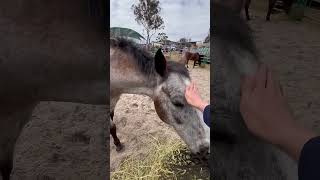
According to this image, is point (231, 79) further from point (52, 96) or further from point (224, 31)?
point (52, 96)

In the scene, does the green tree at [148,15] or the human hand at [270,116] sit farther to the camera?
the green tree at [148,15]

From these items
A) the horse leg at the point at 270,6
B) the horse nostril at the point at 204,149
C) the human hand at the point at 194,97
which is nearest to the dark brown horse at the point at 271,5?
the horse leg at the point at 270,6

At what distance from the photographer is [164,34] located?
→ 5.66ft

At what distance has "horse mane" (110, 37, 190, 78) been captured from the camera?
1749 millimetres

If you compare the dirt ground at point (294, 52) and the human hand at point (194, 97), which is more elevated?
the dirt ground at point (294, 52)

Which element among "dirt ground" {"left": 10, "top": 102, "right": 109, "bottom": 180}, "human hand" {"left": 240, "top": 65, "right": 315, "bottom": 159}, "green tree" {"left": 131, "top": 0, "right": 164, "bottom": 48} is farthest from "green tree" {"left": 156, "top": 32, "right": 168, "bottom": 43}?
"human hand" {"left": 240, "top": 65, "right": 315, "bottom": 159}

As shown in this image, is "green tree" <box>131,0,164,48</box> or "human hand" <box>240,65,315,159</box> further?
"green tree" <box>131,0,164,48</box>

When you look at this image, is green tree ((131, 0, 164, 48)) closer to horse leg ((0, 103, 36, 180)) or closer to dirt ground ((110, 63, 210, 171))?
dirt ground ((110, 63, 210, 171))

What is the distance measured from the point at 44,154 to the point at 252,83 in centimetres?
160

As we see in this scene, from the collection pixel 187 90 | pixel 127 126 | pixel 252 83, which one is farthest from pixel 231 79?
pixel 252 83

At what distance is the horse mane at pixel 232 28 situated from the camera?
1708 mm

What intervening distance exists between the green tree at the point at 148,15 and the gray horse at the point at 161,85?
10cm

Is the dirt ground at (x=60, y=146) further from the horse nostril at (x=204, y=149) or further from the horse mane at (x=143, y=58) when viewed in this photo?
the horse nostril at (x=204, y=149)

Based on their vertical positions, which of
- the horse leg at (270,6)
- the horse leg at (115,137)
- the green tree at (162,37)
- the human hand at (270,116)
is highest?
the horse leg at (270,6)
